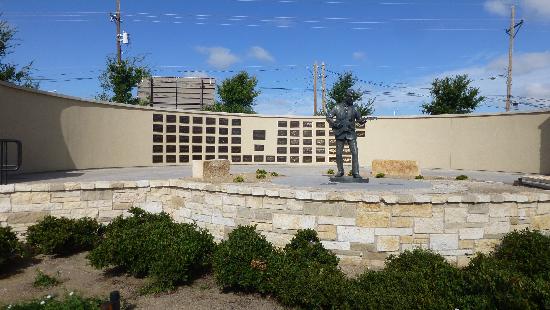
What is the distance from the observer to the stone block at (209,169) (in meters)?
12.1

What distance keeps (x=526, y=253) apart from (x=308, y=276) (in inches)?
176

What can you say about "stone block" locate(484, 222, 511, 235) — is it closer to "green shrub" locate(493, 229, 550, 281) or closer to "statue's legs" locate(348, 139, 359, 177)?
"green shrub" locate(493, 229, 550, 281)

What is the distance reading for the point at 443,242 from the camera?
8.32 metres

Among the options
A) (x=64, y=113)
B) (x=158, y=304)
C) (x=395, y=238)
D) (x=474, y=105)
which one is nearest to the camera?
(x=158, y=304)

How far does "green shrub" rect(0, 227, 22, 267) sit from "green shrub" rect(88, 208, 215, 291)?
5.87ft

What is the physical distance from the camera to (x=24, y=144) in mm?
14094

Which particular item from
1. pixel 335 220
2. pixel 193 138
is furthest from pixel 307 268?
pixel 193 138

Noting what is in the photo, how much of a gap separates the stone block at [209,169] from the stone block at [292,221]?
160 inches

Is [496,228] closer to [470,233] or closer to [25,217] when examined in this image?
[470,233]

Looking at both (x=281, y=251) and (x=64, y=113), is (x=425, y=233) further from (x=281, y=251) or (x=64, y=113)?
(x=64, y=113)

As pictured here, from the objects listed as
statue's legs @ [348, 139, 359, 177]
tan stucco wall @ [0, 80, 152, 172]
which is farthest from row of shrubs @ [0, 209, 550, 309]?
tan stucco wall @ [0, 80, 152, 172]

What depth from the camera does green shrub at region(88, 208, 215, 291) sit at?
7.69 meters

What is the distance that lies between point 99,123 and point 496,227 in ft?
53.3

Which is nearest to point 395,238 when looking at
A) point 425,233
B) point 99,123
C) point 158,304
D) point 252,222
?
point 425,233
